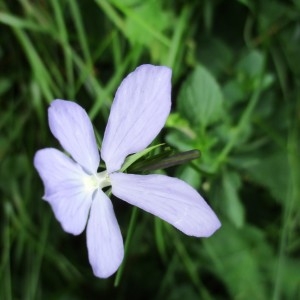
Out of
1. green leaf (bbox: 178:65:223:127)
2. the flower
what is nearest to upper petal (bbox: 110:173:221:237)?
the flower

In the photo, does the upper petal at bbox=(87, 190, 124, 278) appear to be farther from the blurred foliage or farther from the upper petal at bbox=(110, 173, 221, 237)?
the blurred foliage

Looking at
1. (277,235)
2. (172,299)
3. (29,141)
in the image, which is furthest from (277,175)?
(29,141)

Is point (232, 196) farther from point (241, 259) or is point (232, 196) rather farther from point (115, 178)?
point (115, 178)

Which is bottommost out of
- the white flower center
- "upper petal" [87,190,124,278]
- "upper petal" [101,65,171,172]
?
"upper petal" [87,190,124,278]

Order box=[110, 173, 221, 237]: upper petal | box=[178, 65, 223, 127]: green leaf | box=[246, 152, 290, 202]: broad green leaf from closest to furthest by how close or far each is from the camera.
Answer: box=[110, 173, 221, 237]: upper petal < box=[178, 65, 223, 127]: green leaf < box=[246, 152, 290, 202]: broad green leaf

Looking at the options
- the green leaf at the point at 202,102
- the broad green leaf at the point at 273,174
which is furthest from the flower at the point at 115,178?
the broad green leaf at the point at 273,174

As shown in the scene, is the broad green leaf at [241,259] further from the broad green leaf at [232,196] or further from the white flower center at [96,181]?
the white flower center at [96,181]

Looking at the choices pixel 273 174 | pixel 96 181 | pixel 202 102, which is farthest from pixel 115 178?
pixel 273 174
